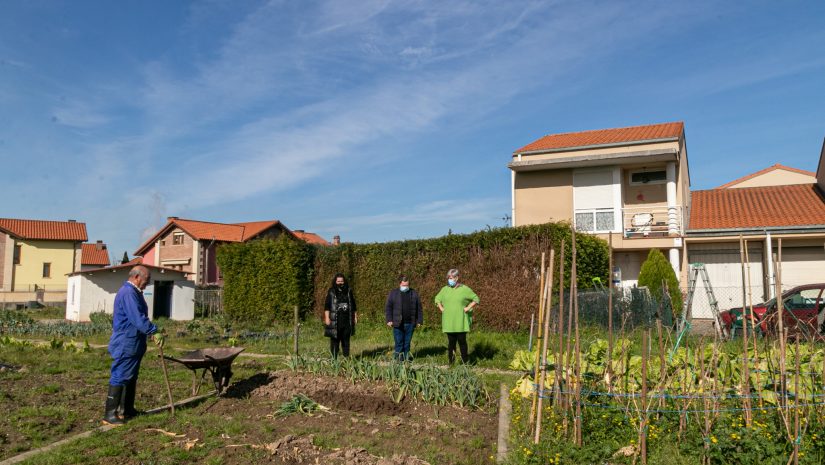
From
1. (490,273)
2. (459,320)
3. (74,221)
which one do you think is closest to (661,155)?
(490,273)

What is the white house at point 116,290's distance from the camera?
2369 centimetres

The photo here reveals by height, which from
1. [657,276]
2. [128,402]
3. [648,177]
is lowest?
[128,402]

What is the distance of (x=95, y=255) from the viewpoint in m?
63.7

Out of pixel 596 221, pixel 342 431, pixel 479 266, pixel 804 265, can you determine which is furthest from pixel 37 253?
pixel 804 265

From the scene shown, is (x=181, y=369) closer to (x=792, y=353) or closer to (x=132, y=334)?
(x=132, y=334)

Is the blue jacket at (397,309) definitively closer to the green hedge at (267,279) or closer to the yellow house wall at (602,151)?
the green hedge at (267,279)

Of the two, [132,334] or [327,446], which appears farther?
[132,334]

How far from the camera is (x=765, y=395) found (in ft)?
16.7

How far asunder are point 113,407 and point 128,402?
287 millimetres

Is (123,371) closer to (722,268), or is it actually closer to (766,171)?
(722,268)

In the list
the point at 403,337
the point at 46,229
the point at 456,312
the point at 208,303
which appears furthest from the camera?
→ the point at 46,229

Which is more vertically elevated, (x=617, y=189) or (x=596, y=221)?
(x=617, y=189)

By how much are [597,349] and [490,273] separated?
8.29 meters

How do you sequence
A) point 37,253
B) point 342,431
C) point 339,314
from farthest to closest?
point 37,253 < point 339,314 < point 342,431
